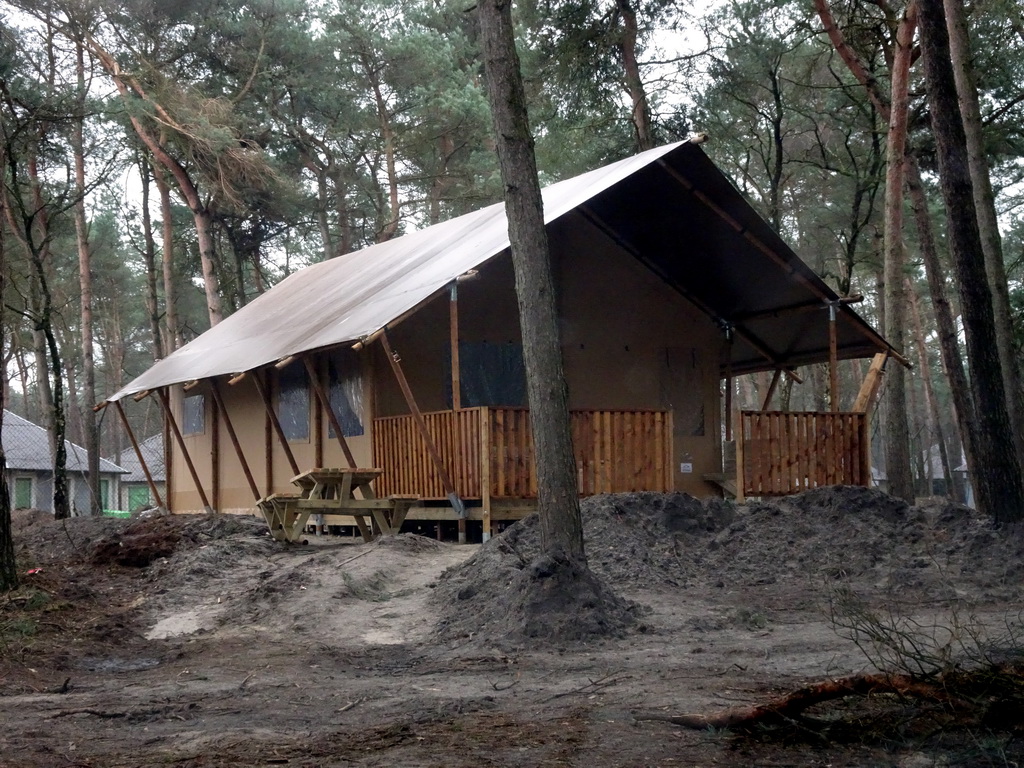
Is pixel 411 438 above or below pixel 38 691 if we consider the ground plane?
above

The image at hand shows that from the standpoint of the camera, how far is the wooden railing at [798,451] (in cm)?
1448

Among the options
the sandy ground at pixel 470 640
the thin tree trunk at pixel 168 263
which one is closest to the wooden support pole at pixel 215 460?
the sandy ground at pixel 470 640

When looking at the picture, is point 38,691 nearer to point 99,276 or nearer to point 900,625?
point 900,625

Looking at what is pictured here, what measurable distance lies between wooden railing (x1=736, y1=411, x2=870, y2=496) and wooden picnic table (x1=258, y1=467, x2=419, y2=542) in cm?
456

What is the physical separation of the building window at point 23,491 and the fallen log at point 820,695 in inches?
1476

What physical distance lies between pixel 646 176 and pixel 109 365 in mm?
36986

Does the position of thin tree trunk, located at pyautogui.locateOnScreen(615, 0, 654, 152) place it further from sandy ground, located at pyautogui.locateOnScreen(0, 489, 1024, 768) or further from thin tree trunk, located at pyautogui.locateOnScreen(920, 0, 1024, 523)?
sandy ground, located at pyautogui.locateOnScreen(0, 489, 1024, 768)

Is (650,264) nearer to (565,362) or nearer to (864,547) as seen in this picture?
(565,362)

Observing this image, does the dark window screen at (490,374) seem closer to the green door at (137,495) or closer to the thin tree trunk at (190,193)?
the thin tree trunk at (190,193)

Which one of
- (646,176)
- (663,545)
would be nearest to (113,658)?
(663,545)

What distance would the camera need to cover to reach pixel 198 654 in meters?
7.77

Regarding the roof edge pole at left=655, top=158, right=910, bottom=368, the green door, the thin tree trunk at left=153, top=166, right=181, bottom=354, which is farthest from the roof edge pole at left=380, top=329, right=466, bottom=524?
the green door

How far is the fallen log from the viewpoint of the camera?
4.20 meters

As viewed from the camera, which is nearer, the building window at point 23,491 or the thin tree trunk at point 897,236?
the thin tree trunk at point 897,236
